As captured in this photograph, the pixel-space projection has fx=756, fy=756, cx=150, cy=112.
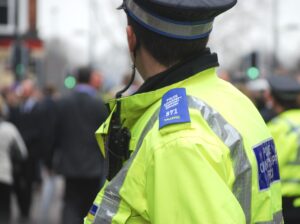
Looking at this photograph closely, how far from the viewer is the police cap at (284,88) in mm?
6312

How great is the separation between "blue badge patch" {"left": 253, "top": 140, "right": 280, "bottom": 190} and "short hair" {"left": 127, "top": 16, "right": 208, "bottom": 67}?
0.37m

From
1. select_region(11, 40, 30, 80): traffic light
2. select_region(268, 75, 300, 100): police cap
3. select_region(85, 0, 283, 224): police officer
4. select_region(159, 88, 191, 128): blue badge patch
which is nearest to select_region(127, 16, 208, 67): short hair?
select_region(85, 0, 283, 224): police officer

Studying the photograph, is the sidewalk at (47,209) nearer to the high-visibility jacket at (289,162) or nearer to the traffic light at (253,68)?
the high-visibility jacket at (289,162)

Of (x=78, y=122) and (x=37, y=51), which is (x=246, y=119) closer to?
(x=78, y=122)

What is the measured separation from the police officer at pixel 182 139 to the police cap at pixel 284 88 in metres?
3.79

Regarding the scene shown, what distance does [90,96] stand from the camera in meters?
8.62

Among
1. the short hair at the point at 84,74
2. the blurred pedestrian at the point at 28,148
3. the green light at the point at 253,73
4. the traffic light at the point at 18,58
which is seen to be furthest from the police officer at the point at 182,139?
the green light at the point at 253,73

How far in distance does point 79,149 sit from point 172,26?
6267 mm

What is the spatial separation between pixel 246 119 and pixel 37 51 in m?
44.5

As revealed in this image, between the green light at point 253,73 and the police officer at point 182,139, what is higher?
the police officer at point 182,139

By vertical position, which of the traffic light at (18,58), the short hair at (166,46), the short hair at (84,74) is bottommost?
the traffic light at (18,58)

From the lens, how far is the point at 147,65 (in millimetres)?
2475

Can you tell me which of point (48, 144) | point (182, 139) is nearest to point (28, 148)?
point (48, 144)

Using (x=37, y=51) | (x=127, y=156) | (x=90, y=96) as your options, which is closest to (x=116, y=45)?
(x=37, y=51)
